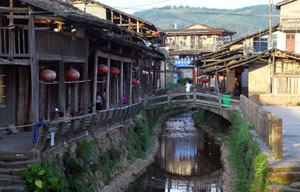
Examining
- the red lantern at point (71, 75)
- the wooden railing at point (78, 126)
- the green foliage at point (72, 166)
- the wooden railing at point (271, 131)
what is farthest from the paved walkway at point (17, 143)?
the wooden railing at point (271, 131)

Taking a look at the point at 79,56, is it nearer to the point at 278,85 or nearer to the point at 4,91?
the point at 4,91

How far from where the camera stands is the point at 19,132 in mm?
15906

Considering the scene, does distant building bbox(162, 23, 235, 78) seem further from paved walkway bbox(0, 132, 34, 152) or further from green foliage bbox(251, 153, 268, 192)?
green foliage bbox(251, 153, 268, 192)

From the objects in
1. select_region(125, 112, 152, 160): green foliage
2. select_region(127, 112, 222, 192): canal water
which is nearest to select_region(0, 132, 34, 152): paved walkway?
select_region(127, 112, 222, 192): canal water

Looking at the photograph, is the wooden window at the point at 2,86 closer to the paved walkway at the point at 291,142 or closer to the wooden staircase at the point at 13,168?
the wooden staircase at the point at 13,168

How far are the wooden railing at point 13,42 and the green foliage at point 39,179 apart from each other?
4.80m

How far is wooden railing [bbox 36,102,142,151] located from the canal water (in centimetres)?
297

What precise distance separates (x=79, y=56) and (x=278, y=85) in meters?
19.2

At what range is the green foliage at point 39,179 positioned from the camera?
1059 cm

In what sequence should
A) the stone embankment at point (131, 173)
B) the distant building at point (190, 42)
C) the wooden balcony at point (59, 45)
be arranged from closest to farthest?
the wooden balcony at point (59, 45) < the stone embankment at point (131, 173) < the distant building at point (190, 42)

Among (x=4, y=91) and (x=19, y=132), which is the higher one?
(x=4, y=91)

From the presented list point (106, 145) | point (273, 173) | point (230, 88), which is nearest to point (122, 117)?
point (106, 145)

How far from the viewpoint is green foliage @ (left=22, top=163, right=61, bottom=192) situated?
34.7 ft

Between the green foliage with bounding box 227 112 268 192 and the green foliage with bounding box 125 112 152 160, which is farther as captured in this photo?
the green foliage with bounding box 125 112 152 160
